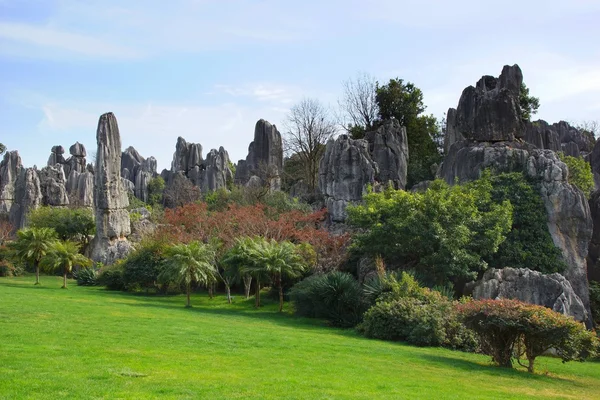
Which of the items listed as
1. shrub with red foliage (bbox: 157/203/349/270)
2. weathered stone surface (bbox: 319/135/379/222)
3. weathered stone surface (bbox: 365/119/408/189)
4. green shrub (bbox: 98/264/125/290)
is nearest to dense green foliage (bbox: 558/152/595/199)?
weathered stone surface (bbox: 365/119/408/189)

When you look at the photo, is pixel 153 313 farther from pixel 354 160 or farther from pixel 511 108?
pixel 511 108

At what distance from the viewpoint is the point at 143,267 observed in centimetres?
3400

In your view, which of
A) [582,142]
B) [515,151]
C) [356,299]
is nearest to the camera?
[356,299]

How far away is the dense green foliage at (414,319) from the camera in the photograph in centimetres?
1967

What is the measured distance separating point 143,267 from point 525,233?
64.2 ft

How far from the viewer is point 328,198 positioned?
129ft

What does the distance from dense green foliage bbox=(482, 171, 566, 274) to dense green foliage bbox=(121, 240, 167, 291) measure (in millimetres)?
17346

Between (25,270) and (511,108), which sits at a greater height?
(511,108)

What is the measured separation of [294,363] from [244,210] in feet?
73.3

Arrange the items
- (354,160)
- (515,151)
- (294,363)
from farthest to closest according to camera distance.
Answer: (354,160) → (515,151) → (294,363)

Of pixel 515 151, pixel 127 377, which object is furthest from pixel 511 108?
pixel 127 377

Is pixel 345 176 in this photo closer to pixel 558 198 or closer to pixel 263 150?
pixel 558 198

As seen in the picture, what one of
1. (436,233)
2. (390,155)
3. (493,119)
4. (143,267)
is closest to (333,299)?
(436,233)

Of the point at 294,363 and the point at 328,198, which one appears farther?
the point at 328,198
